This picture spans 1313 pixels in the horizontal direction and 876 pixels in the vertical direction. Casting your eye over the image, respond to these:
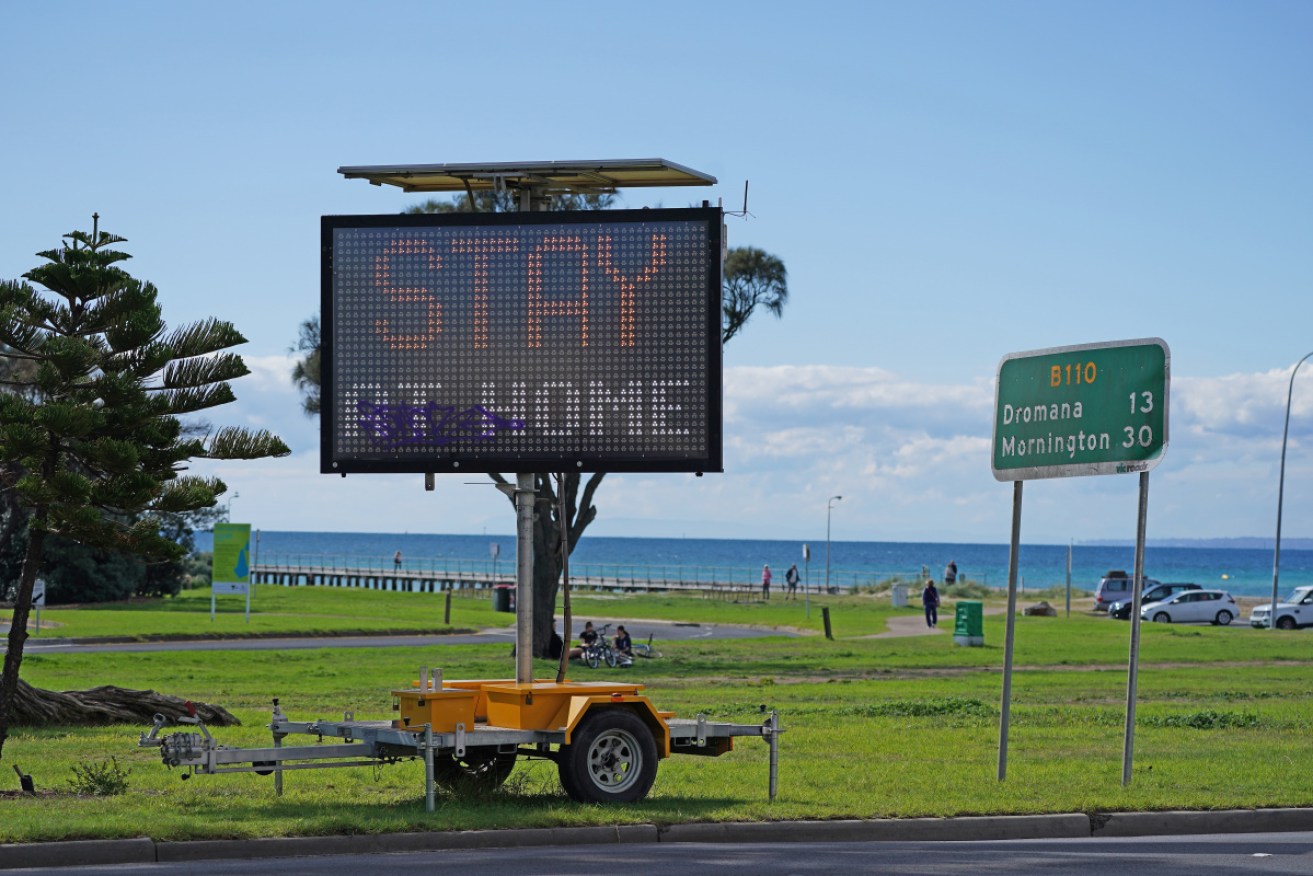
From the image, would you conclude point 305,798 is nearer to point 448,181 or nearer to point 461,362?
point 461,362

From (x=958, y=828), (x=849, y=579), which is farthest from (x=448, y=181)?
(x=849, y=579)

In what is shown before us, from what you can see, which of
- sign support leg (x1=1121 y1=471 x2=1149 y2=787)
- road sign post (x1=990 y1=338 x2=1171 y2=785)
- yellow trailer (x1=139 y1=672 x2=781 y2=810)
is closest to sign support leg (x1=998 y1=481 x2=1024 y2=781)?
road sign post (x1=990 y1=338 x2=1171 y2=785)

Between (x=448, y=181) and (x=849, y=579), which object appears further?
(x=849, y=579)

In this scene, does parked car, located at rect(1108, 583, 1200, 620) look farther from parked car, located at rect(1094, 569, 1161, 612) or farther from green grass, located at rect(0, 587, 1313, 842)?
green grass, located at rect(0, 587, 1313, 842)

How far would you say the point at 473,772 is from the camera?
533 inches

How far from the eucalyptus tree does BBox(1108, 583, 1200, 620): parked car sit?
55829mm

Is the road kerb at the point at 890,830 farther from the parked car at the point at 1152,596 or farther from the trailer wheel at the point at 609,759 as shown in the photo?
the parked car at the point at 1152,596

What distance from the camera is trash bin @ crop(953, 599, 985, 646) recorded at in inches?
1702

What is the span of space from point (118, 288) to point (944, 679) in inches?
825

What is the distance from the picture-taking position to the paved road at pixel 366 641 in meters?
37.2

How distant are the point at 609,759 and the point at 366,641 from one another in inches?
1220

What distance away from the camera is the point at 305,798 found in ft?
→ 42.4

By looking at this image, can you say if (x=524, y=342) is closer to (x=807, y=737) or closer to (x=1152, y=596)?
(x=807, y=737)

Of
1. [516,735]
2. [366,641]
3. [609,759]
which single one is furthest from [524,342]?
[366,641]
